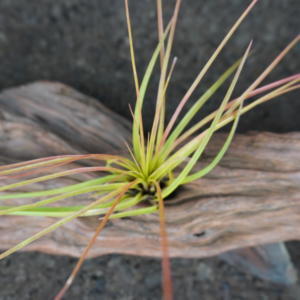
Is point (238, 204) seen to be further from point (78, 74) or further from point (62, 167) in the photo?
point (78, 74)

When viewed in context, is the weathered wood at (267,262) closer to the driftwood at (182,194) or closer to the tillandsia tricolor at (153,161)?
the driftwood at (182,194)

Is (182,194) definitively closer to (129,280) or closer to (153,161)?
(153,161)

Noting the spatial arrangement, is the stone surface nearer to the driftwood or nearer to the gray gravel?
the driftwood

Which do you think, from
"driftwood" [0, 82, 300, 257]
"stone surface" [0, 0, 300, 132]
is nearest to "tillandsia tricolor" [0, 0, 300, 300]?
"driftwood" [0, 82, 300, 257]

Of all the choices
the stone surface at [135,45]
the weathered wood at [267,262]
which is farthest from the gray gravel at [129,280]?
the stone surface at [135,45]

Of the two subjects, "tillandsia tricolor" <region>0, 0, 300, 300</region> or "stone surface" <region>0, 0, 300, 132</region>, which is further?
"stone surface" <region>0, 0, 300, 132</region>

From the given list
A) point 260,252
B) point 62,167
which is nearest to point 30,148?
point 62,167

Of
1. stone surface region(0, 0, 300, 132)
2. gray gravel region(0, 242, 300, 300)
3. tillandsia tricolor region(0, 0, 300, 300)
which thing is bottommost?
gray gravel region(0, 242, 300, 300)

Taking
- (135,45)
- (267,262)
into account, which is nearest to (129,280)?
(267,262)

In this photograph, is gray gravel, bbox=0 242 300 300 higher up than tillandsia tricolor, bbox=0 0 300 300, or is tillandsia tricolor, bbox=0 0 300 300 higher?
tillandsia tricolor, bbox=0 0 300 300
